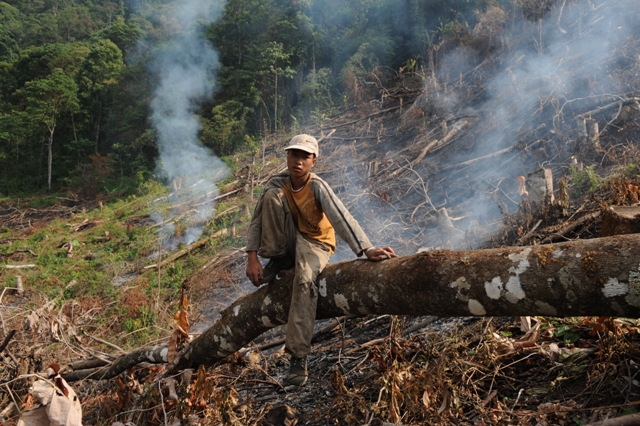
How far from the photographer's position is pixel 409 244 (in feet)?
23.2

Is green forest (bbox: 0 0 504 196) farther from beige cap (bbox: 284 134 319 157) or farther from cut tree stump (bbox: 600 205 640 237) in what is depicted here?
beige cap (bbox: 284 134 319 157)

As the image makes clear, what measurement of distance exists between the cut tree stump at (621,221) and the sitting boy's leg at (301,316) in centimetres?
194

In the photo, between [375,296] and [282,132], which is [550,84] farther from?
[282,132]

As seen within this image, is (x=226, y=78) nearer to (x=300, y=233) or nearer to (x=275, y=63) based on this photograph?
(x=275, y=63)

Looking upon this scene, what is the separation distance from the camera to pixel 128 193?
2080cm

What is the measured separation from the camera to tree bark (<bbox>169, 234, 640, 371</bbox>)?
5.89ft

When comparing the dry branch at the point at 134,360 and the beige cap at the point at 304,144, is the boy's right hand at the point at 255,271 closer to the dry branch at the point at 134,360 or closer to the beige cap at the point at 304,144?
the beige cap at the point at 304,144

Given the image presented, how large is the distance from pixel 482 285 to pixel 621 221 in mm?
1453

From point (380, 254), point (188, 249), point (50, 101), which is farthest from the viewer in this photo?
point (50, 101)

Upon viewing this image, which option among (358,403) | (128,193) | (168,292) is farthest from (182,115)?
(358,403)

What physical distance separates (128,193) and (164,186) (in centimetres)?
278

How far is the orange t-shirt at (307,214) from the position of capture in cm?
301

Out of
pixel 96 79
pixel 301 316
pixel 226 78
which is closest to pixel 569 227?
pixel 301 316

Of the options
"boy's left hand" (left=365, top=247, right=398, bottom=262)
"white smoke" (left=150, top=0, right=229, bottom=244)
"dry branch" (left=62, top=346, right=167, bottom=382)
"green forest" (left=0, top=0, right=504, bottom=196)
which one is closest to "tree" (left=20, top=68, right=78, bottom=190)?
"green forest" (left=0, top=0, right=504, bottom=196)
